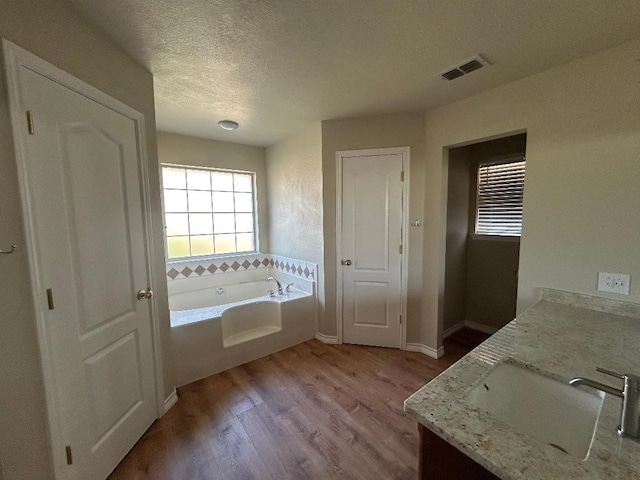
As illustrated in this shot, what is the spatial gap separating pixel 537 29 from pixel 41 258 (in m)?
2.58

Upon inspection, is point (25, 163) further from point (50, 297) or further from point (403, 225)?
point (403, 225)

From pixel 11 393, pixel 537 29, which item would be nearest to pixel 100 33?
pixel 11 393

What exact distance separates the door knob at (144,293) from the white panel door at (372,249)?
177 centimetres

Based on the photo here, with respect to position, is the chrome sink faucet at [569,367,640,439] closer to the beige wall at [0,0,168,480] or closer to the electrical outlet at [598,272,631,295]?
the electrical outlet at [598,272,631,295]

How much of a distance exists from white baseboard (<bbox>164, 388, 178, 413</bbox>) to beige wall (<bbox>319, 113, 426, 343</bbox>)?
1549 millimetres

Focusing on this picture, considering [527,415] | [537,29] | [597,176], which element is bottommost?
[527,415]

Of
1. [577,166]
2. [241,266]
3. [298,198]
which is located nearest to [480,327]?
[577,166]

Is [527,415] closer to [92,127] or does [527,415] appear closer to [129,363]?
[129,363]

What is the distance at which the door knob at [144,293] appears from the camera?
170 cm

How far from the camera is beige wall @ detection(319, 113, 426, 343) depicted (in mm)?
2557

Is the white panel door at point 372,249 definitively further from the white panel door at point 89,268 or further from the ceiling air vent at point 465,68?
the white panel door at point 89,268

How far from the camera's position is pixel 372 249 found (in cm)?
278

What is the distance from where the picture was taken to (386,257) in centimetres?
274

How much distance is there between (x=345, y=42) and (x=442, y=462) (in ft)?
6.20
